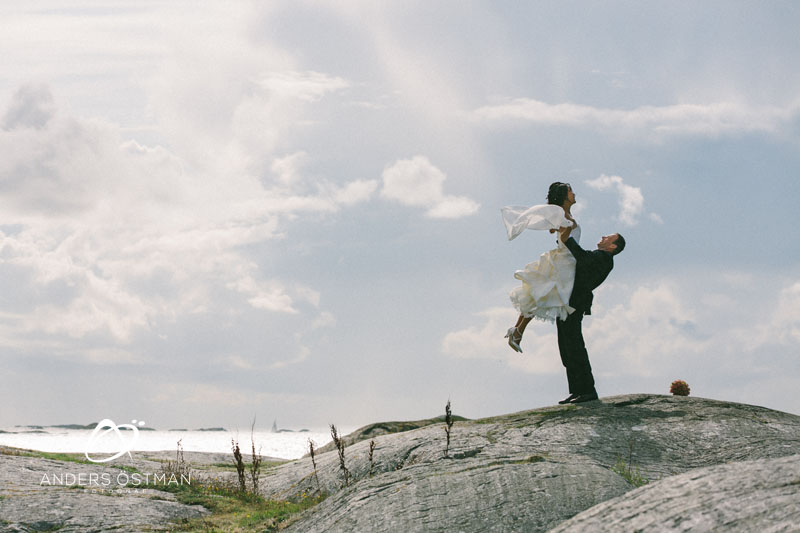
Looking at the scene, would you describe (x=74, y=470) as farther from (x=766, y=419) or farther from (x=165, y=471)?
(x=766, y=419)

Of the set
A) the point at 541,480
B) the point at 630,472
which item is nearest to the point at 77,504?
the point at 541,480

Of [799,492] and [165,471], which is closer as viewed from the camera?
[799,492]

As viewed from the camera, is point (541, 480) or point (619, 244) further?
point (619, 244)

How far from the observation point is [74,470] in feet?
37.8

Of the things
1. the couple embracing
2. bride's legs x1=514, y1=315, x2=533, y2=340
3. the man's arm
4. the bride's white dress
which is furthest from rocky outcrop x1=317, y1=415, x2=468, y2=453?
the man's arm

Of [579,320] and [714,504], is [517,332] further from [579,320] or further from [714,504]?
[714,504]

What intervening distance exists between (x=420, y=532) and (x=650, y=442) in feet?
13.4

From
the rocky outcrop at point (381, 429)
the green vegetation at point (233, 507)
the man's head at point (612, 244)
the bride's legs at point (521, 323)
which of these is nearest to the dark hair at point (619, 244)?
Answer: the man's head at point (612, 244)

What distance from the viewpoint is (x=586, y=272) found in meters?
9.57

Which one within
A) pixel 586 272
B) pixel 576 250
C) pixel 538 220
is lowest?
pixel 586 272

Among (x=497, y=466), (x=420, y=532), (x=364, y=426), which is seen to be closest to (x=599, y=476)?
(x=497, y=466)

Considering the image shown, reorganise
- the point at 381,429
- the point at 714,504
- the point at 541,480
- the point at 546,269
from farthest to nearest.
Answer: the point at 381,429, the point at 546,269, the point at 541,480, the point at 714,504

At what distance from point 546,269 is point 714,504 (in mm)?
5981

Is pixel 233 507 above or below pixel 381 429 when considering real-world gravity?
below
